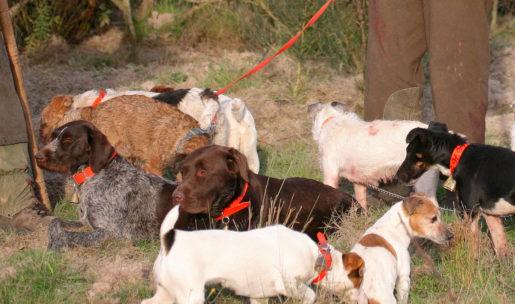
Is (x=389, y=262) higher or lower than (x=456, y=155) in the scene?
lower

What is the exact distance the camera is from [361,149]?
7.61m

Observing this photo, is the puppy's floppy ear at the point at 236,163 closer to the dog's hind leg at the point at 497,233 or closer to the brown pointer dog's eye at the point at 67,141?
the brown pointer dog's eye at the point at 67,141

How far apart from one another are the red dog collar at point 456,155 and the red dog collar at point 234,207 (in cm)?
149

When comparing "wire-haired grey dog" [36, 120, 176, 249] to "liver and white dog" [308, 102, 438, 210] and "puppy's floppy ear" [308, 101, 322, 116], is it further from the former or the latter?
"puppy's floppy ear" [308, 101, 322, 116]

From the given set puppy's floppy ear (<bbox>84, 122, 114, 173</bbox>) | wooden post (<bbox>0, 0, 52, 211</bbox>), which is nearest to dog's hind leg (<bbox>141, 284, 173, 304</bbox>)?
puppy's floppy ear (<bbox>84, 122, 114, 173</bbox>)

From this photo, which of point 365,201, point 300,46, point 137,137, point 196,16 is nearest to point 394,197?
point 365,201

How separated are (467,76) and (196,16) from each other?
8.09 metres

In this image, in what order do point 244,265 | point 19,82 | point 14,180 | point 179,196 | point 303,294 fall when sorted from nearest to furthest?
1. point 244,265
2. point 303,294
3. point 179,196
4. point 14,180
5. point 19,82

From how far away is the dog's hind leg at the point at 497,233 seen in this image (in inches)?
242

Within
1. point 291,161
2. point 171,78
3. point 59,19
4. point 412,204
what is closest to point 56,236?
point 412,204

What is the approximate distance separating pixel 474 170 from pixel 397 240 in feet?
3.12

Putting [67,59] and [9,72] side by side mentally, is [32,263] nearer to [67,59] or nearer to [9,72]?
[9,72]

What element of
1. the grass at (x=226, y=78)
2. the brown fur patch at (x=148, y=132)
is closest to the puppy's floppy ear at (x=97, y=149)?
the brown fur patch at (x=148, y=132)

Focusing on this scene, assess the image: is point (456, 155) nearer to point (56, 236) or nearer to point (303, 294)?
point (303, 294)
